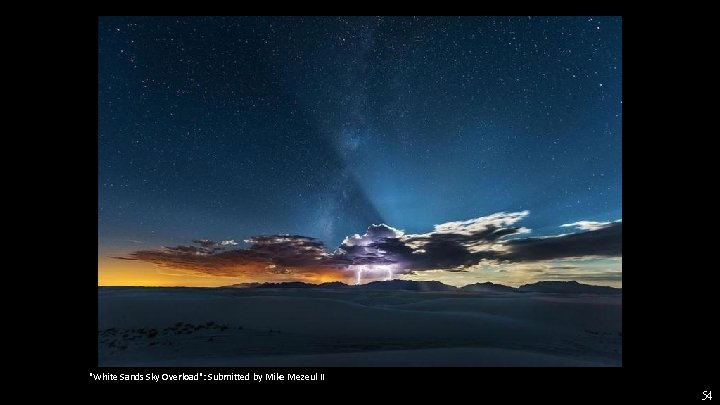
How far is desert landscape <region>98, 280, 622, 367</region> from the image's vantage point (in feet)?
13.4

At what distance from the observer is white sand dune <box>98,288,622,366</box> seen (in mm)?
4086

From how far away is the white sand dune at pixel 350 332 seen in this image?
409cm

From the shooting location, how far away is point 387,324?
561 centimetres

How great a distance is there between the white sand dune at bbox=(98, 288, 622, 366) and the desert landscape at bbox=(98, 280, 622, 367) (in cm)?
2

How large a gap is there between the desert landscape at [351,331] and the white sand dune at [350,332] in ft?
0.05

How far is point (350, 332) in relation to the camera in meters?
5.25

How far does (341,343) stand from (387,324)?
3.92ft

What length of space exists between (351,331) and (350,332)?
0.16 feet

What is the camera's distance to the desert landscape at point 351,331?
4082 mm

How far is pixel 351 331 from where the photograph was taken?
5293mm
